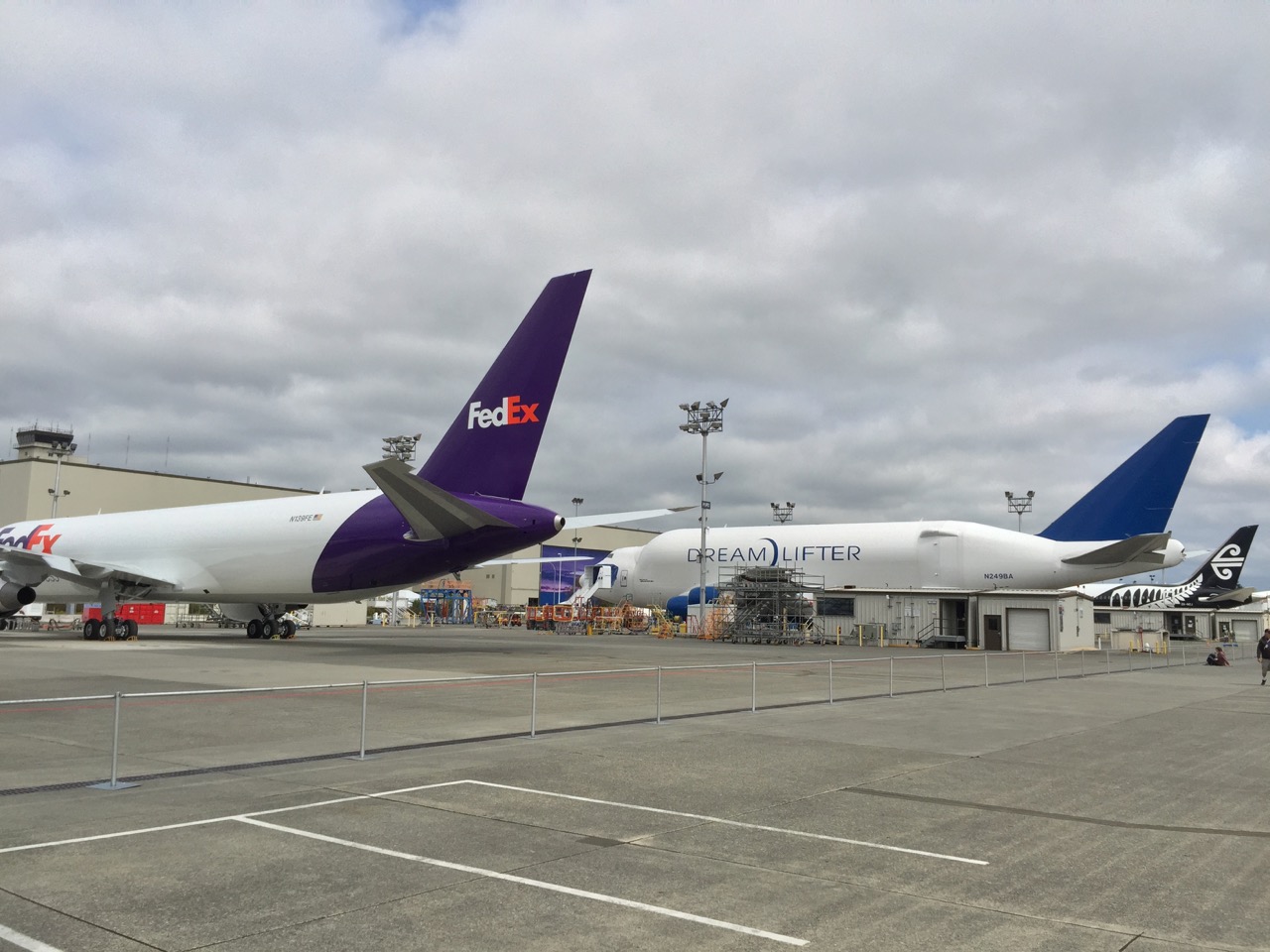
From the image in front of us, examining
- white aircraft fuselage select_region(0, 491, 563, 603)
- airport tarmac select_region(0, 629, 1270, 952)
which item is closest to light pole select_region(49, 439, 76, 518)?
white aircraft fuselage select_region(0, 491, 563, 603)

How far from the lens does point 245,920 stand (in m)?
5.39

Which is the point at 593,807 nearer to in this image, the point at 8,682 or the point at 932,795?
the point at 932,795

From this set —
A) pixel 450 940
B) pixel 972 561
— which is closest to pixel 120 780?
pixel 450 940

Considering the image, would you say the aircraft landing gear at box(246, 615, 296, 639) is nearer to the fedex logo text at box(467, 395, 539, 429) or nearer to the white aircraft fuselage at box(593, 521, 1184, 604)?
the fedex logo text at box(467, 395, 539, 429)

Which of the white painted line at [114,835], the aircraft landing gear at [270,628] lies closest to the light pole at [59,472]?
the aircraft landing gear at [270,628]

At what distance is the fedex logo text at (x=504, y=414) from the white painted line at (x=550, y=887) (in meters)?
20.2

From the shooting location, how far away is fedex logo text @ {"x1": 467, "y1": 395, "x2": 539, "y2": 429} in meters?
27.5

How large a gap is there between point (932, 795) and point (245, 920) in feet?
21.9

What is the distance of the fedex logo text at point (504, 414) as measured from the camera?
2752cm

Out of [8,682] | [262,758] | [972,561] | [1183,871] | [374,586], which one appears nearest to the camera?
[1183,871]

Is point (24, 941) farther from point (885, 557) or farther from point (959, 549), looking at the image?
point (885, 557)

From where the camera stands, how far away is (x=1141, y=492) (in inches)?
1705

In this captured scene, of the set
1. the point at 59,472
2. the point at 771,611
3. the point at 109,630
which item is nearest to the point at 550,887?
the point at 109,630

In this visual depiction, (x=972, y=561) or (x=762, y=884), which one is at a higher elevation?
→ (x=972, y=561)
